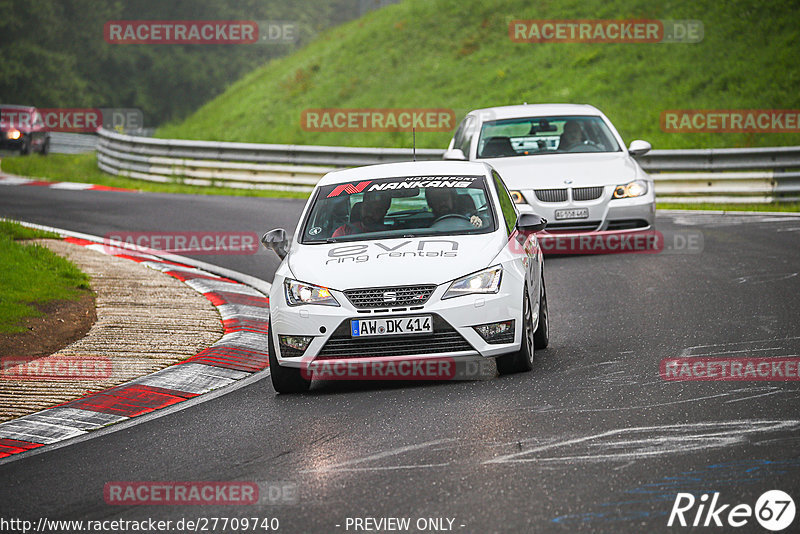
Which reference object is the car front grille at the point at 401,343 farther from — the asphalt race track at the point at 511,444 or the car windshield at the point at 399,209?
the car windshield at the point at 399,209

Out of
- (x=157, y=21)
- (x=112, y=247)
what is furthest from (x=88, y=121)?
(x=112, y=247)

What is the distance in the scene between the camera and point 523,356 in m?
8.17

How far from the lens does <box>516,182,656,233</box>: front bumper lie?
1408 centimetres

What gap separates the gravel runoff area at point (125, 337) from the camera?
847cm

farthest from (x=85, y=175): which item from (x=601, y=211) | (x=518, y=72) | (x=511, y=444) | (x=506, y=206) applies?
(x=511, y=444)

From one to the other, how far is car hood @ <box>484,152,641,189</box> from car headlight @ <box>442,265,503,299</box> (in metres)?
6.23

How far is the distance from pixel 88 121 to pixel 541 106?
53800 millimetres

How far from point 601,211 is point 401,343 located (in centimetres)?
687

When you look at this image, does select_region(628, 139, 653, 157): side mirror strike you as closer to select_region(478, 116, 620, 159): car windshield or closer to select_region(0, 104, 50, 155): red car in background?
select_region(478, 116, 620, 159): car windshield

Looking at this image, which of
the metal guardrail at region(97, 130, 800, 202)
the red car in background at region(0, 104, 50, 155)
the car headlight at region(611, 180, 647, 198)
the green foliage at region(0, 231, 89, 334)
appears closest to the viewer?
the green foliage at region(0, 231, 89, 334)

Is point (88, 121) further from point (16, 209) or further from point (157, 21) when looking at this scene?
point (16, 209)

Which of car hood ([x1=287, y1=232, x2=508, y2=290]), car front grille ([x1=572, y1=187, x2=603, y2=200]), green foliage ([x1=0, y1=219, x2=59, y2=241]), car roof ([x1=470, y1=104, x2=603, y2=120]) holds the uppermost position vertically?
car roof ([x1=470, y1=104, x2=603, y2=120])

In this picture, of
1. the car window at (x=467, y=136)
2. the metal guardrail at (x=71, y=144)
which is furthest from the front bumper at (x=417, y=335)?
the metal guardrail at (x=71, y=144)

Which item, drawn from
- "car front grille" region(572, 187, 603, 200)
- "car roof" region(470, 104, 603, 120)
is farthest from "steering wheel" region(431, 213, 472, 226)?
"car roof" region(470, 104, 603, 120)
